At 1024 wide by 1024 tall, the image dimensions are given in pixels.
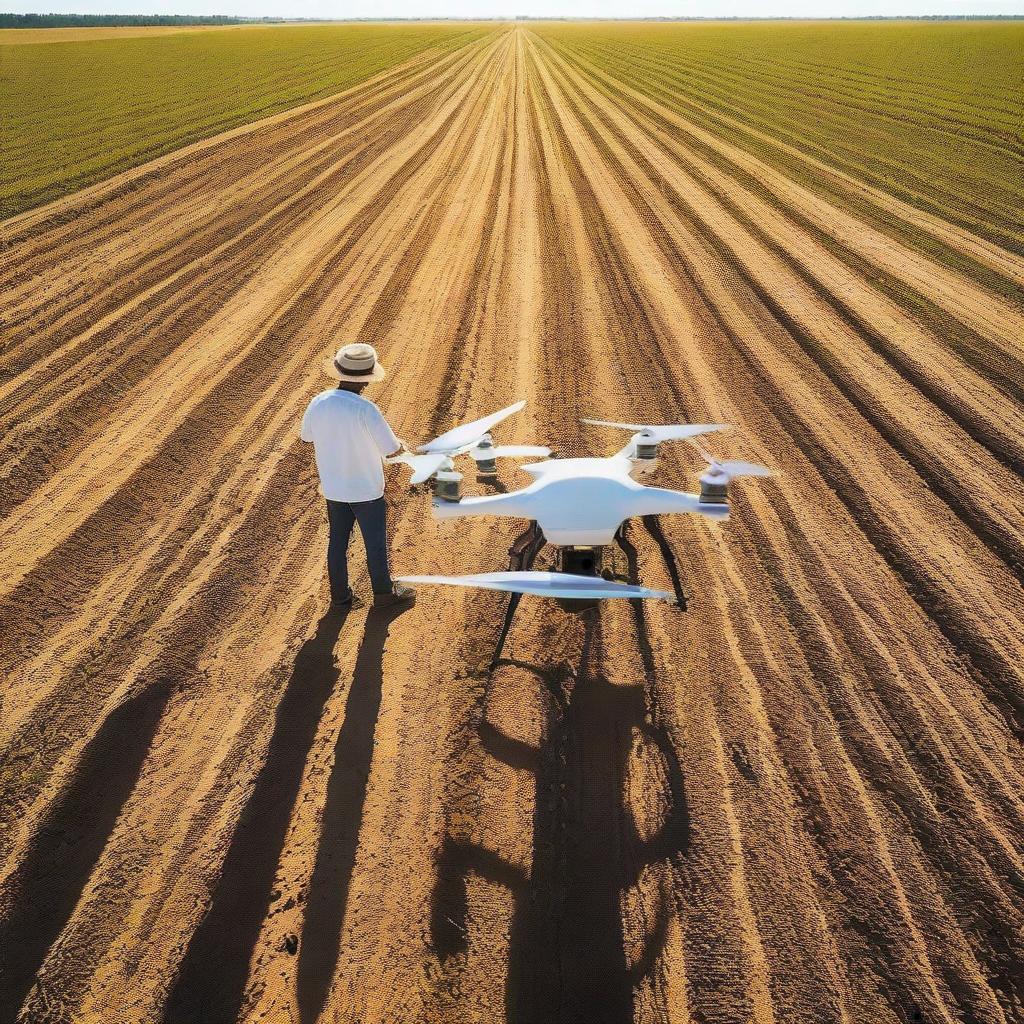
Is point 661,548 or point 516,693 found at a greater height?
point 661,548

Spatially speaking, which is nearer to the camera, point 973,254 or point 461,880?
point 461,880

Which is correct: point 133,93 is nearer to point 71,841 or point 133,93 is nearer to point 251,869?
point 71,841

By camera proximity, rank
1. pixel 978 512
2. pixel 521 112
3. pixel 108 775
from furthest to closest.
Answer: pixel 521 112 → pixel 978 512 → pixel 108 775

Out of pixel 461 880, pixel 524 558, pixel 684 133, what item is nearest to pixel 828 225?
pixel 684 133

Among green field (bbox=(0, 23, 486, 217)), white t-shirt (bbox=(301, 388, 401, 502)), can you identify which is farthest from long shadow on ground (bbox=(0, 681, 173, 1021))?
green field (bbox=(0, 23, 486, 217))

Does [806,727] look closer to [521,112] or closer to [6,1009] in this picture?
[6,1009]

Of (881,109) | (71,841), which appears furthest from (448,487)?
(881,109)

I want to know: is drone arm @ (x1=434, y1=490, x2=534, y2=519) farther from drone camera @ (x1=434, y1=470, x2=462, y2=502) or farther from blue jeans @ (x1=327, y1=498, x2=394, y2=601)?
blue jeans @ (x1=327, y1=498, x2=394, y2=601)
